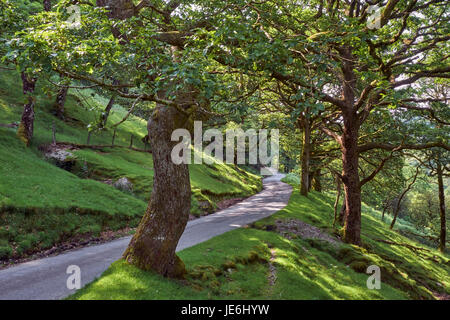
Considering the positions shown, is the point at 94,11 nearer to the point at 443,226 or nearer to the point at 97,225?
the point at 97,225

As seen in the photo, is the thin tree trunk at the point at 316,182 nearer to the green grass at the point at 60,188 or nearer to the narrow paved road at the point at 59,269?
the green grass at the point at 60,188

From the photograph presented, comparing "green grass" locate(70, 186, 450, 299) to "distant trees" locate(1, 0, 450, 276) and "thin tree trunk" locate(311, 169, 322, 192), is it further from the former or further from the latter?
"thin tree trunk" locate(311, 169, 322, 192)

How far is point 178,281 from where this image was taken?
8.16m

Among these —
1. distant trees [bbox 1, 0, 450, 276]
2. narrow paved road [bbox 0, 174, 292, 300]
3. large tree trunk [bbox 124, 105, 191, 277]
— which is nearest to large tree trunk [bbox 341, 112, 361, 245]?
distant trees [bbox 1, 0, 450, 276]

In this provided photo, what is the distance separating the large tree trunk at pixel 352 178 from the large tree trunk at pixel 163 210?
33.4 ft

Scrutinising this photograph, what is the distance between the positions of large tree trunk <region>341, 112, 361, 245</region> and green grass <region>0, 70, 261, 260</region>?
11161 mm

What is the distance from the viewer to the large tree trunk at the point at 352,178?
14.6 metres

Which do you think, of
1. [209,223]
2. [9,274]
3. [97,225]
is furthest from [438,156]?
[9,274]

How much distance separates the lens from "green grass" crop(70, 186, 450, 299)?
7188 millimetres

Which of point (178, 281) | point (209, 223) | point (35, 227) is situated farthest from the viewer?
point (209, 223)

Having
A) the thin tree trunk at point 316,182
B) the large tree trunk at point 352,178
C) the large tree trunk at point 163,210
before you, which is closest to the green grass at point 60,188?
the large tree trunk at point 163,210

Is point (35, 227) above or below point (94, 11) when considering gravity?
below

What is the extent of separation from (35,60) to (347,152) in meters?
14.4

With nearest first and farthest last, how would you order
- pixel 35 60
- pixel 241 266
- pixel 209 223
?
pixel 35 60 < pixel 241 266 < pixel 209 223
